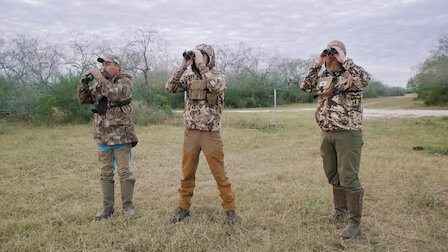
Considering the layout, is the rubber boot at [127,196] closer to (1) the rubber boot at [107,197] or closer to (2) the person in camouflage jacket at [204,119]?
(1) the rubber boot at [107,197]

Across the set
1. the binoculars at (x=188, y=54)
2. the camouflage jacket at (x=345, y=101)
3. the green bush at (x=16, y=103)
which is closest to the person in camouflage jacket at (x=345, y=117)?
the camouflage jacket at (x=345, y=101)

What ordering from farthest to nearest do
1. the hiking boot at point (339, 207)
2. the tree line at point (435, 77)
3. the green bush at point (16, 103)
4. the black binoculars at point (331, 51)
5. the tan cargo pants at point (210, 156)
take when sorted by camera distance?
the tree line at point (435, 77) < the green bush at point (16, 103) < the hiking boot at point (339, 207) < the tan cargo pants at point (210, 156) < the black binoculars at point (331, 51)

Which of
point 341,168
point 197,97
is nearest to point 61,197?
point 197,97

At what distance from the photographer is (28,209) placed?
3684 mm

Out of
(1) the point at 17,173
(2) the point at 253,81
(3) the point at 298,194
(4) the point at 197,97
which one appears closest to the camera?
(4) the point at 197,97

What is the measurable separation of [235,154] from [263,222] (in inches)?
150

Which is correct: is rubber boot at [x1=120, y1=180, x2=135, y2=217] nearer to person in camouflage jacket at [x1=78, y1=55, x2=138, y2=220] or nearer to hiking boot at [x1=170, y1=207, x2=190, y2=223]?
person in camouflage jacket at [x1=78, y1=55, x2=138, y2=220]

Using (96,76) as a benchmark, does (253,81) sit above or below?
above

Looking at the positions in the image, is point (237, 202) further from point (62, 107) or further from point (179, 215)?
point (62, 107)

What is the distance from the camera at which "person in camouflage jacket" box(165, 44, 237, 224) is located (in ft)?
10.2

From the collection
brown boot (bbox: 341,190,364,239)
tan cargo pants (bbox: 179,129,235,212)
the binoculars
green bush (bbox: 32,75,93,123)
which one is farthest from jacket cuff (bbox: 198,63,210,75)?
green bush (bbox: 32,75,93,123)

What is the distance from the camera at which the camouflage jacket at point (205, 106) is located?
3025 millimetres

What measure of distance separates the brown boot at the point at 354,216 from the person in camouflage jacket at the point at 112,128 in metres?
2.28

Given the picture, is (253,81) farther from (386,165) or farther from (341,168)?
(341,168)
